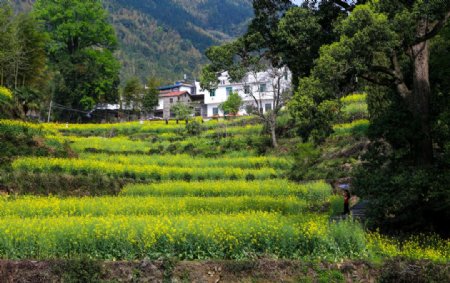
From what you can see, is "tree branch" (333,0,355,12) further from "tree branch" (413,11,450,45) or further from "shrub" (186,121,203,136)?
"shrub" (186,121,203,136)

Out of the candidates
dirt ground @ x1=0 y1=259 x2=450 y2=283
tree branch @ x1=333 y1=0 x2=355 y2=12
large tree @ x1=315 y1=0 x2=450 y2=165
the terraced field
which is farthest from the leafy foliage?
dirt ground @ x1=0 y1=259 x2=450 y2=283

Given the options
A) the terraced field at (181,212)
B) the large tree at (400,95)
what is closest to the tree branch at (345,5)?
the large tree at (400,95)

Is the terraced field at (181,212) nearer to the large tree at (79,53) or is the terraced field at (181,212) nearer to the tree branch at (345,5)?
the tree branch at (345,5)

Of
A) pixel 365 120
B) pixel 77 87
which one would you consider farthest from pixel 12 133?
pixel 77 87

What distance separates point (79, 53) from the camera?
6253cm

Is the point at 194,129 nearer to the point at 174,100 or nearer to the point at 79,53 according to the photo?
the point at 79,53

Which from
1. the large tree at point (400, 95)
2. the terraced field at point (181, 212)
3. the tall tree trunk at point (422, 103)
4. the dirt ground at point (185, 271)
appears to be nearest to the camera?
the dirt ground at point (185, 271)

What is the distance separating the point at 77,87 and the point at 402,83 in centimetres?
4936

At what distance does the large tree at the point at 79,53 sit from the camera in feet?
194

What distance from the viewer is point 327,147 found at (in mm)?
30938

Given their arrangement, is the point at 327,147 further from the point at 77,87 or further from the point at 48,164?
the point at 77,87

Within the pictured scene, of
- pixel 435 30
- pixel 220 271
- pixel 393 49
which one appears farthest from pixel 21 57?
pixel 435 30

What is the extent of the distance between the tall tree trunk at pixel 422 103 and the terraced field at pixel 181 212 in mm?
3031

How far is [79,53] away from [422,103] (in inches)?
2125
